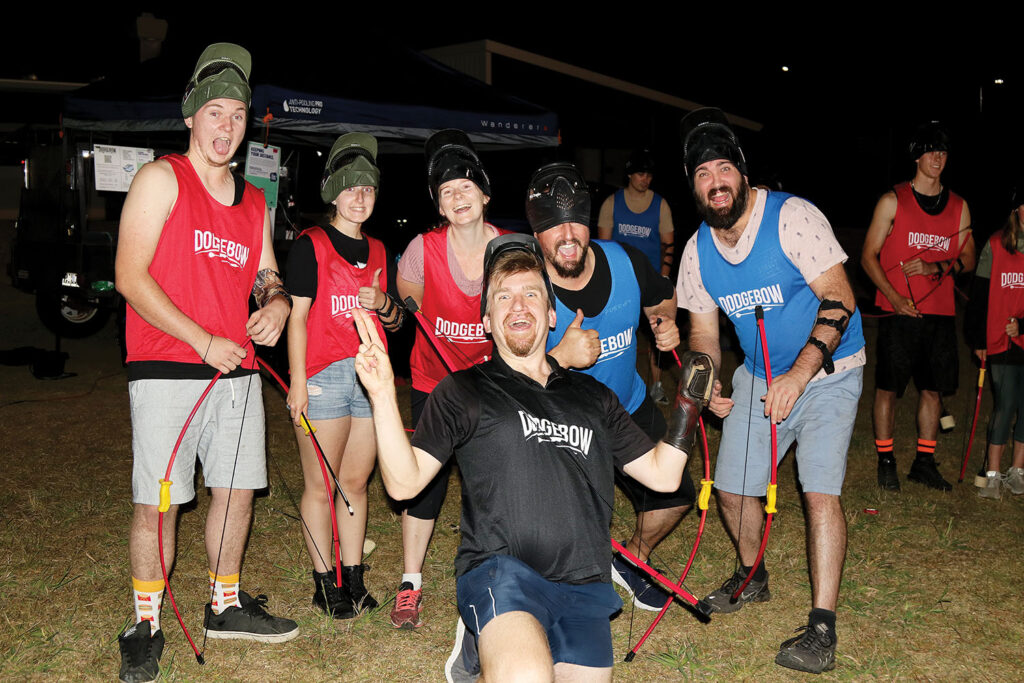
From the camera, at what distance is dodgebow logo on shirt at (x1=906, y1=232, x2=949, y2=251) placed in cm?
661

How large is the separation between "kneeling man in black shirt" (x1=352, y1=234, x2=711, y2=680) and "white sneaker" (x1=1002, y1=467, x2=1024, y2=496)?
4.73m

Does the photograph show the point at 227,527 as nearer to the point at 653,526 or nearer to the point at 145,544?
the point at 145,544

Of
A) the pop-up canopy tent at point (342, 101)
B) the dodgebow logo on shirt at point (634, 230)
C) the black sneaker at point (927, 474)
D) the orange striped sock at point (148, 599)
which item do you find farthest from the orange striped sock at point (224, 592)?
the dodgebow logo on shirt at point (634, 230)

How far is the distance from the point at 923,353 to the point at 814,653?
3571 mm

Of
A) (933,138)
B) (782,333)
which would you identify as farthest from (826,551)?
(933,138)

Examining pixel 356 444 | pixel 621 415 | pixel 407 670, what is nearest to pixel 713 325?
pixel 621 415

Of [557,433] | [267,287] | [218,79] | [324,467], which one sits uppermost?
[218,79]

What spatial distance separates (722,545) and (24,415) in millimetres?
7206

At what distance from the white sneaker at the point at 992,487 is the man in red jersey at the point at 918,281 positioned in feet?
0.86

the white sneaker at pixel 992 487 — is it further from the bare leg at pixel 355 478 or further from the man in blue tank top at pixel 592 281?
the bare leg at pixel 355 478

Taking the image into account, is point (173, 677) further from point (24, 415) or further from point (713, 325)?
point (24, 415)

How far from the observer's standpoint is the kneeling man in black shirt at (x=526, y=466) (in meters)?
2.79

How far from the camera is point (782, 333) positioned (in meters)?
4.25

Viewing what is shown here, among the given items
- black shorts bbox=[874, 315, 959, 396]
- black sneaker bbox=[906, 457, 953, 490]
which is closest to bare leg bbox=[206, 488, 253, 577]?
black shorts bbox=[874, 315, 959, 396]
